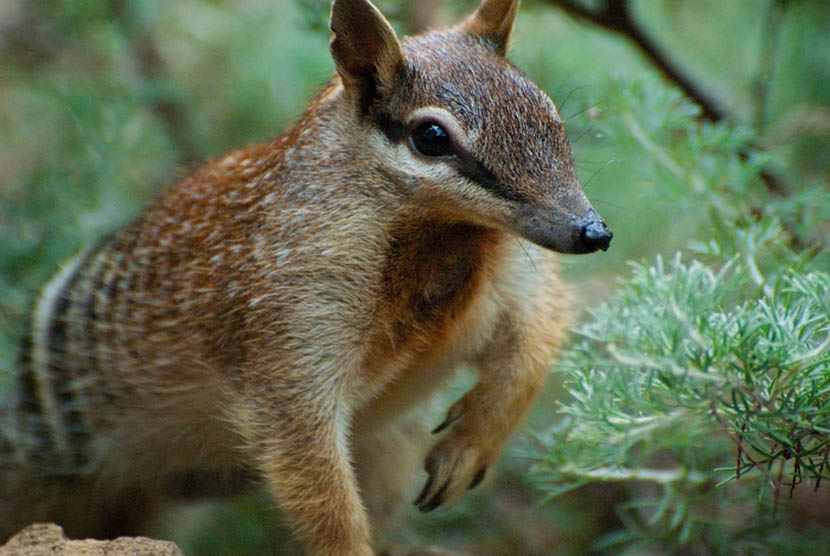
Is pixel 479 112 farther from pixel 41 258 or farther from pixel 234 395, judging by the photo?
pixel 41 258

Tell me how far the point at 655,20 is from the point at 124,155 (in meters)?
3.47

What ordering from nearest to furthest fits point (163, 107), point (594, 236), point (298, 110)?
point (594, 236)
point (298, 110)
point (163, 107)

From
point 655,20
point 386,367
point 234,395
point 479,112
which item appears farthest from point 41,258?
point 655,20

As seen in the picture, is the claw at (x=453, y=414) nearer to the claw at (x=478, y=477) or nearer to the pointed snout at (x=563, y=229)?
the claw at (x=478, y=477)

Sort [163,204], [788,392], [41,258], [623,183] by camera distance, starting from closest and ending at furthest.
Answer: [788,392]
[163,204]
[41,258]
[623,183]

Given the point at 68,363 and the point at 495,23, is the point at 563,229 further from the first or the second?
the point at 68,363

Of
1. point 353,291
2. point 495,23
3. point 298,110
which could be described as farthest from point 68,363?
point 298,110

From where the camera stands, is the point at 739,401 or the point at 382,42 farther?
the point at 382,42

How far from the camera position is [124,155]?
4629 mm

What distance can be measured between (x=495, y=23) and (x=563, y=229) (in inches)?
37.9

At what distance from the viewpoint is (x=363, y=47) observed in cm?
257

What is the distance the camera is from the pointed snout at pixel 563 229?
7.36 feet

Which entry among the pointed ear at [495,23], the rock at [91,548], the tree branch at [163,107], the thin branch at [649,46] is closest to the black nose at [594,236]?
the pointed ear at [495,23]

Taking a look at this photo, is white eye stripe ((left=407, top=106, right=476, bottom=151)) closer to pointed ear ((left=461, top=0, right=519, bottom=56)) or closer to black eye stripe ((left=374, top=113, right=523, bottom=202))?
black eye stripe ((left=374, top=113, right=523, bottom=202))
